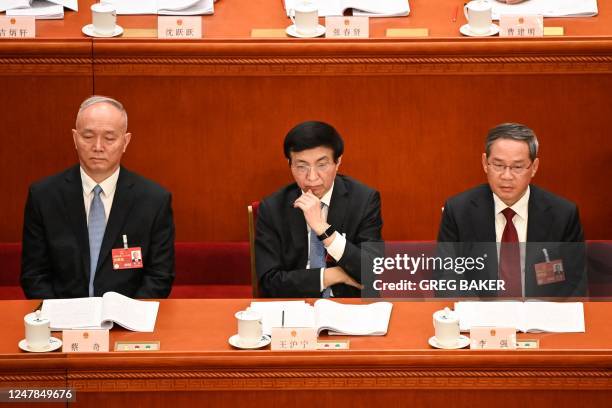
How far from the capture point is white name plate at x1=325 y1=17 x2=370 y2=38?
4.00m

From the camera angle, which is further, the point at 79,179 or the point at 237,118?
the point at 237,118

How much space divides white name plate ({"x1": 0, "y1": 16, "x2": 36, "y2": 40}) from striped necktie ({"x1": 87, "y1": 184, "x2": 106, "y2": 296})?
2.14 feet

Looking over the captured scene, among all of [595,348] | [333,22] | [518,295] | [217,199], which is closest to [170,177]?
[217,199]

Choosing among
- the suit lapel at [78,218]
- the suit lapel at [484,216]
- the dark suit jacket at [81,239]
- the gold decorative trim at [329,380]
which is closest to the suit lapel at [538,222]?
the suit lapel at [484,216]

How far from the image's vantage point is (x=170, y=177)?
13.5ft

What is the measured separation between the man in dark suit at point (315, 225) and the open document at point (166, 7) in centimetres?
73

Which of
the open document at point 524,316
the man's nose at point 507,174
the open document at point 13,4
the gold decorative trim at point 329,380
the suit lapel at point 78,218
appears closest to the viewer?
the gold decorative trim at point 329,380

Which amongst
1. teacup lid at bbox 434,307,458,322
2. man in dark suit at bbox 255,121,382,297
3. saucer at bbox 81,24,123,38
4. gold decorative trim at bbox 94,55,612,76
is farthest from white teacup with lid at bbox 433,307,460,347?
saucer at bbox 81,24,123,38

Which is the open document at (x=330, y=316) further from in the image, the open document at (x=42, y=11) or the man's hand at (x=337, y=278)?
the open document at (x=42, y=11)

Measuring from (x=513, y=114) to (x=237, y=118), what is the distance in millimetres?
892

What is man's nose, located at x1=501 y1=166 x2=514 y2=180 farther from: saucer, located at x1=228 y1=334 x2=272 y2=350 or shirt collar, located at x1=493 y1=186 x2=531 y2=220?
saucer, located at x1=228 y1=334 x2=272 y2=350

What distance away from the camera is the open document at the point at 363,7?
162 inches

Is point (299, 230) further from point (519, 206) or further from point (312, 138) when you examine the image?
point (519, 206)

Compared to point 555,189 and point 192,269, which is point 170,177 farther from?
point 555,189
